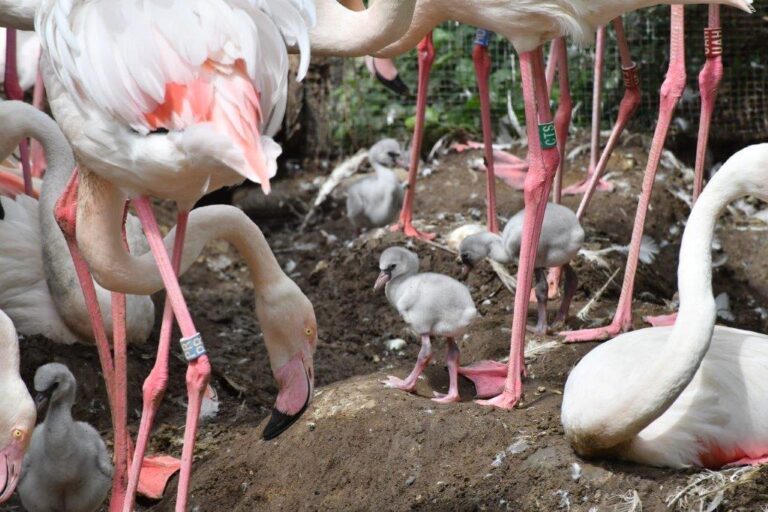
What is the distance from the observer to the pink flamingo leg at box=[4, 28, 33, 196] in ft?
19.7

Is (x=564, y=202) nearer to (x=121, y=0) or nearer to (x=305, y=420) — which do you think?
(x=305, y=420)

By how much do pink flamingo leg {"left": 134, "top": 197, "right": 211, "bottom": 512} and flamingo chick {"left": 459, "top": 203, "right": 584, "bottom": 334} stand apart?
1470mm

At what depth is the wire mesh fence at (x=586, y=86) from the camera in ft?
26.5

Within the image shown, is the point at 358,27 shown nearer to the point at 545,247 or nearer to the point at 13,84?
the point at 545,247

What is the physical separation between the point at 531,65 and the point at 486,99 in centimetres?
162

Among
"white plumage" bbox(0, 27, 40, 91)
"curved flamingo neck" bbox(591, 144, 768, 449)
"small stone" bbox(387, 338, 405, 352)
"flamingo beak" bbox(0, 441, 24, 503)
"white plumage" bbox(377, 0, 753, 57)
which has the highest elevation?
"white plumage" bbox(377, 0, 753, 57)

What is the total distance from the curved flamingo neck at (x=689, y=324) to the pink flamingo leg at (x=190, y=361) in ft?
4.17

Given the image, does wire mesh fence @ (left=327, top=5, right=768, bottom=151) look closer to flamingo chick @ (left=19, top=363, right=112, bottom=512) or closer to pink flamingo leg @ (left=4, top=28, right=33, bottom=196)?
pink flamingo leg @ (left=4, top=28, right=33, bottom=196)

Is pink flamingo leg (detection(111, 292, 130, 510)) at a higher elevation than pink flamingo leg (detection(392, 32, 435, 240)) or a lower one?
lower

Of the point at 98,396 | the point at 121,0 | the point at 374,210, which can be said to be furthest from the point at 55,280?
the point at 374,210

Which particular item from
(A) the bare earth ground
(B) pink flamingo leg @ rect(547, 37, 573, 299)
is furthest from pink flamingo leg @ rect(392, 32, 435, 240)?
(B) pink flamingo leg @ rect(547, 37, 573, 299)

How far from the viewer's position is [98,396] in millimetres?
5289

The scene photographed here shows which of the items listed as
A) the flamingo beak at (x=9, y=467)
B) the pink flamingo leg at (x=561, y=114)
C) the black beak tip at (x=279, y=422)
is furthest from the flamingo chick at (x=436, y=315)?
the flamingo beak at (x=9, y=467)

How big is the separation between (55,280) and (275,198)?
3.23 metres
